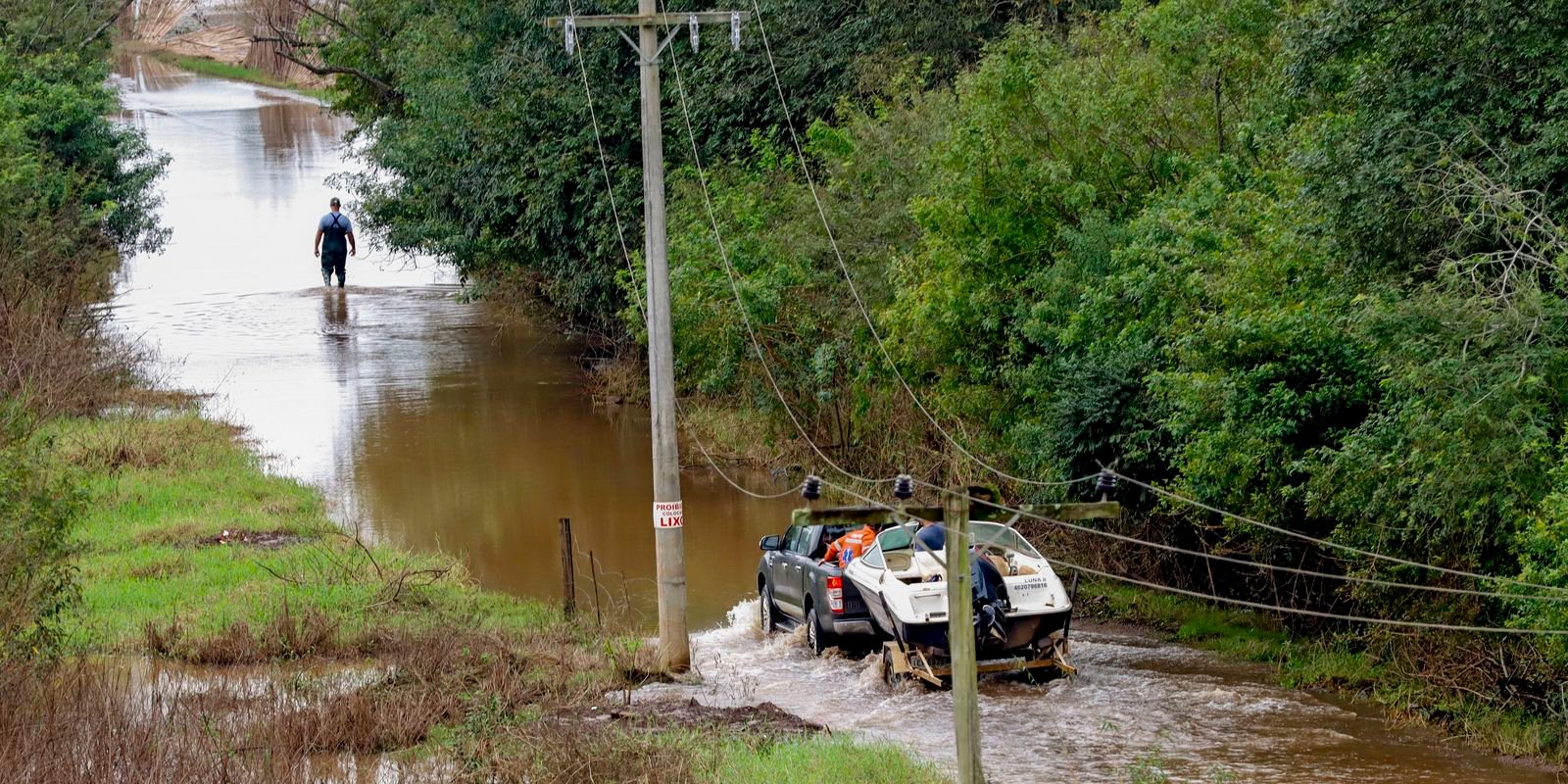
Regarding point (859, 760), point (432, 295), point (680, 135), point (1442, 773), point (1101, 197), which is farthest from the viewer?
point (432, 295)

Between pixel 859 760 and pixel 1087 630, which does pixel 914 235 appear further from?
pixel 859 760

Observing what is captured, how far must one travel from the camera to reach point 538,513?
25375 mm

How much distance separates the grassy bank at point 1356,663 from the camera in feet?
43.2

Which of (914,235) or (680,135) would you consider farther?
(680,135)

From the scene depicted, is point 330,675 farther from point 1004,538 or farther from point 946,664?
point 1004,538

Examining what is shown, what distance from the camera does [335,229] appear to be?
46312mm

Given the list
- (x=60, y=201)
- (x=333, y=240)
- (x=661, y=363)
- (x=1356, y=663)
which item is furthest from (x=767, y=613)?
(x=333, y=240)

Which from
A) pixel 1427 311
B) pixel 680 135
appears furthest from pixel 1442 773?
pixel 680 135

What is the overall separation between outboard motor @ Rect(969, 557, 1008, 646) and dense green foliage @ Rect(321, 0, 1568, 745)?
8.24 feet

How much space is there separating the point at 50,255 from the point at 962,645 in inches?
980

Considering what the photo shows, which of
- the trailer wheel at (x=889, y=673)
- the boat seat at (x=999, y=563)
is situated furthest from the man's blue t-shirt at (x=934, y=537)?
the trailer wheel at (x=889, y=673)

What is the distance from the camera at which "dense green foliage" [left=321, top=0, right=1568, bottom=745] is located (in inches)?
514

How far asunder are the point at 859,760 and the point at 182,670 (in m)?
7.33

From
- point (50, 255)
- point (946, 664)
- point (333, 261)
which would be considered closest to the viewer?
point (946, 664)
